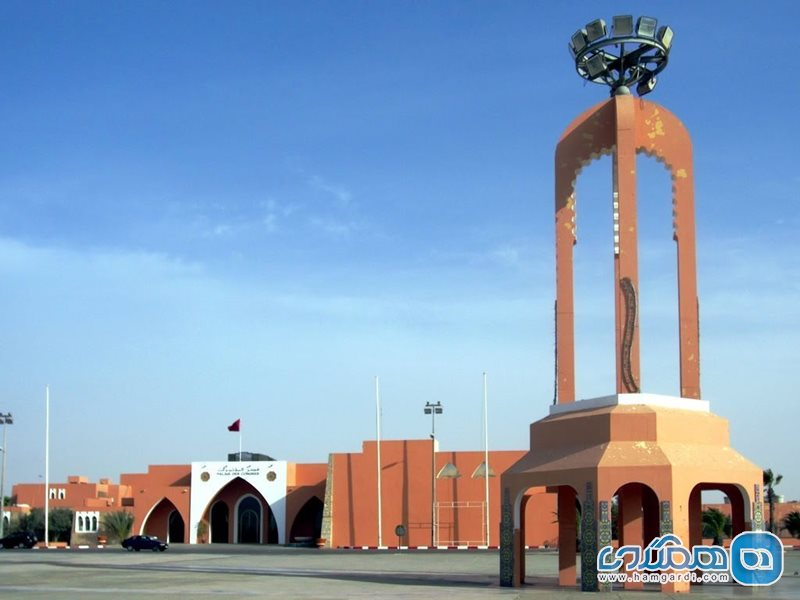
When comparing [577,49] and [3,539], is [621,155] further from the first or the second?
[3,539]

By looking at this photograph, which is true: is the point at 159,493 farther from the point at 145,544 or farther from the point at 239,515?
the point at 145,544

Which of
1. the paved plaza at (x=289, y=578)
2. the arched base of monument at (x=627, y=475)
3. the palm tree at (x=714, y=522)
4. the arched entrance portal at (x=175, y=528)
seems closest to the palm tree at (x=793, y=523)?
the palm tree at (x=714, y=522)

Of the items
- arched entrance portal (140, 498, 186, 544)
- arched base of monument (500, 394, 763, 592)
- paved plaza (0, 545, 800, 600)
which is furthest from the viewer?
arched entrance portal (140, 498, 186, 544)

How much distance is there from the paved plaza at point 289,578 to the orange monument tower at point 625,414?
5.35 ft

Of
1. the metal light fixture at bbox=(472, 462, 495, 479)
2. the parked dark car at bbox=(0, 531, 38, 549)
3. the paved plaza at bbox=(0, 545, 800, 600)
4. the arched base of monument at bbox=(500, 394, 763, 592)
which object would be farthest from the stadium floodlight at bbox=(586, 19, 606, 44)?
the parked dark car at bbox=(0, 531, 38, 549)

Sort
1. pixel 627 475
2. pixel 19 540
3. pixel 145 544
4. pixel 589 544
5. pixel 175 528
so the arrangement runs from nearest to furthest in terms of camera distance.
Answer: pixel 627 475 → pixel 589 544 → pixel 145 544 → pixel 19 540 → pixel 175 528

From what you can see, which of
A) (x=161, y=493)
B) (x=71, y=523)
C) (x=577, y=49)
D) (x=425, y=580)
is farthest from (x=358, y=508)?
(x=577, y=49)

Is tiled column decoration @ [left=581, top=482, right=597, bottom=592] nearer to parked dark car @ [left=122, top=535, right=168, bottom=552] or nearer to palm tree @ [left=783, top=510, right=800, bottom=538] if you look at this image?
parked dark car @ [left=122, top=535, right=168, bottom=552]

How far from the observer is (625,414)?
75.0ft

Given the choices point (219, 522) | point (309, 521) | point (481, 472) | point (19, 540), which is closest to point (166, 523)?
point (219, 522)

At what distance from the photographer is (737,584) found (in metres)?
23.8

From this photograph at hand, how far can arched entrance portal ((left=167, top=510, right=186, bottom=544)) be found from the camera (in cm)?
6216

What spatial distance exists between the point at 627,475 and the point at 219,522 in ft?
142

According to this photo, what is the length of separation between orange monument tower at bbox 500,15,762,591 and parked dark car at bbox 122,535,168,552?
29.0 meters
